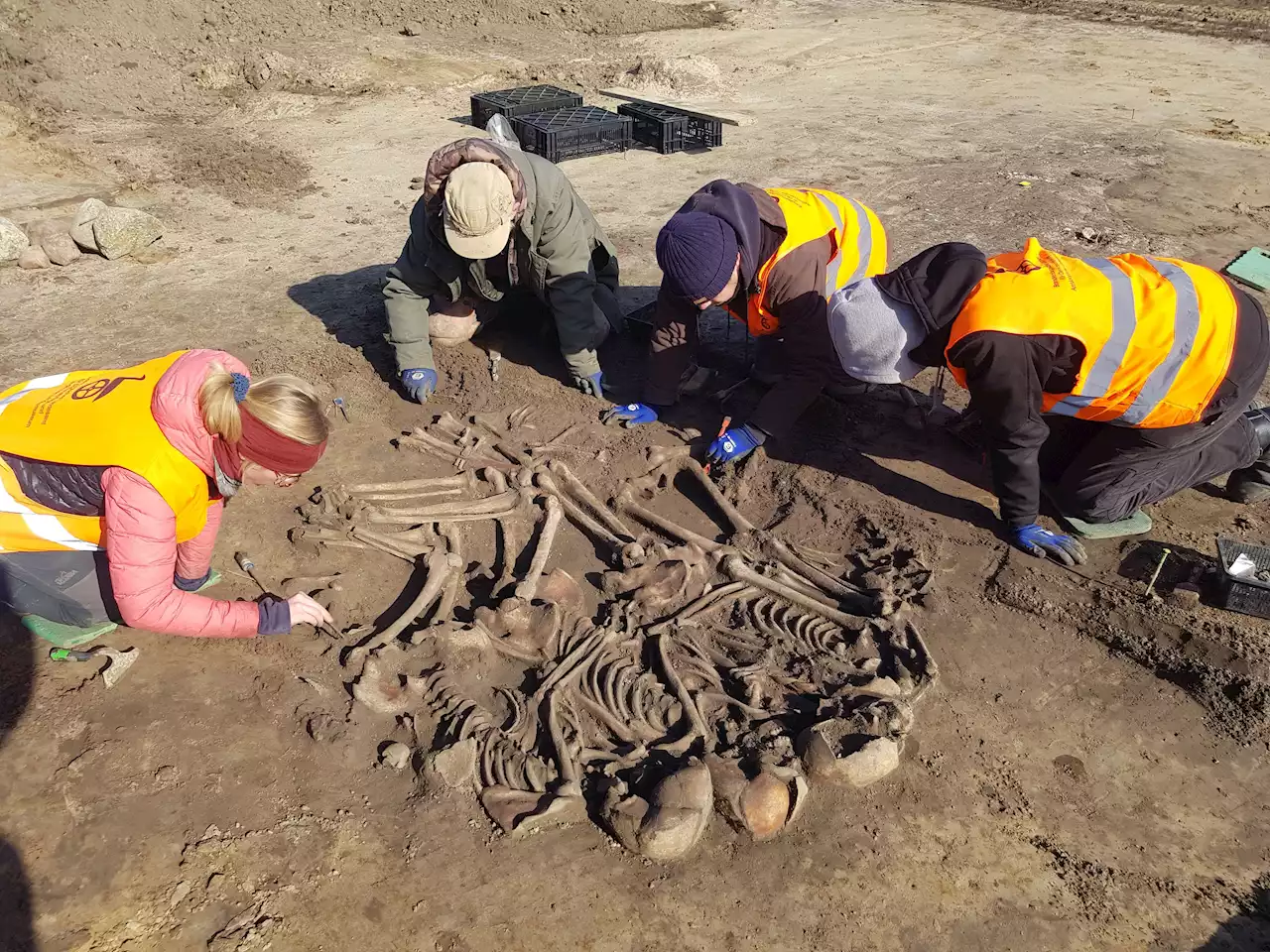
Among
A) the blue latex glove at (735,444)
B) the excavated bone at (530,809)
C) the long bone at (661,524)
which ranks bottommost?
the excavated bone at (530,809)

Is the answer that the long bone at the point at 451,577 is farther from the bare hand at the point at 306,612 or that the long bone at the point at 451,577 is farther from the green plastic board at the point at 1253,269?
the green plastic board at the point at 1253,269

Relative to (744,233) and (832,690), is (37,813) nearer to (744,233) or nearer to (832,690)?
(832,690)

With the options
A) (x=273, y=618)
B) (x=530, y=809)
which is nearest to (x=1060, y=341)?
(x=530, y=809)

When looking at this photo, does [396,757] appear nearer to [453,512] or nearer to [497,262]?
[453,512]

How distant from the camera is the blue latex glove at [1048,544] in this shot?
424 cm

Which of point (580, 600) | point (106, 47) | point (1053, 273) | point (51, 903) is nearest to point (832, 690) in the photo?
point (580, 600)

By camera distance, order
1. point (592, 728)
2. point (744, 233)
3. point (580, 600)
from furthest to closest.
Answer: point (744, 233)
point (580, 600)
point (592, 728)

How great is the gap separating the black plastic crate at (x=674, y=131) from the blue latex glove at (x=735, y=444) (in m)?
6.19

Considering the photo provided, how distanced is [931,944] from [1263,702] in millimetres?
1879

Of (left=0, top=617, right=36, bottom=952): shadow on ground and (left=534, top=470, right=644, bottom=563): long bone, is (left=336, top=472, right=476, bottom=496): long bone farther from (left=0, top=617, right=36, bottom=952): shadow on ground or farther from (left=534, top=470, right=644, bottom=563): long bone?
(left=0, top=617, right=36, bottom=952): shadow on ground

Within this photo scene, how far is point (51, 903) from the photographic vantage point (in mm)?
2846

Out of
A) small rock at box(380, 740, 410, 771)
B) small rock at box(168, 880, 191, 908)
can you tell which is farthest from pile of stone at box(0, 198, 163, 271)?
small rock at box(168, 880, 191, 908)

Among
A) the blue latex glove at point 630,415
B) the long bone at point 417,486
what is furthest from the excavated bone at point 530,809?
the blue latex glove at point 630,415

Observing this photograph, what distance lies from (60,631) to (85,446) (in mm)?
1105
